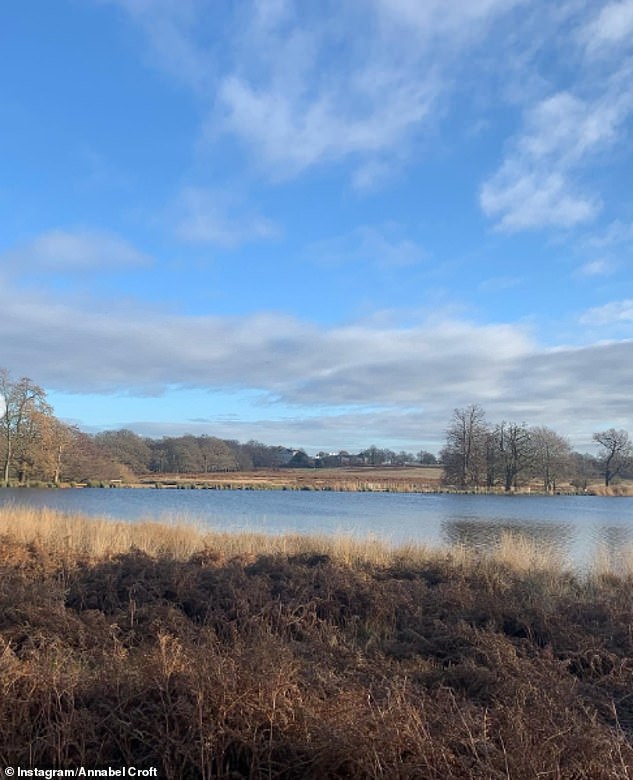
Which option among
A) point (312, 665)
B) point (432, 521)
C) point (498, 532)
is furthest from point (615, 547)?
point (312, 665)

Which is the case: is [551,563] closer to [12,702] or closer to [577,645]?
[577,645]

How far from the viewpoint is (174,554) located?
13.1 m

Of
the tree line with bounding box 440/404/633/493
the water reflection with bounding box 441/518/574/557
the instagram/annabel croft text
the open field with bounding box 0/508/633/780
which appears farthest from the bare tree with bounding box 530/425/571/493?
the instagram/annabel croft text

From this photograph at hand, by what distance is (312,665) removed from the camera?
543 cm

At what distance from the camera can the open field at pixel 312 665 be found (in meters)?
3.47

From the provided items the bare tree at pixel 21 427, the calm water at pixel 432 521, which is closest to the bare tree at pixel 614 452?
the calm water at pixel 432 521

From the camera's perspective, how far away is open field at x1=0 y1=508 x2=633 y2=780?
11.4ft

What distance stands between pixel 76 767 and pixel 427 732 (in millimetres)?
1941

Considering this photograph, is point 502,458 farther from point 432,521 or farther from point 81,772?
point 81,772

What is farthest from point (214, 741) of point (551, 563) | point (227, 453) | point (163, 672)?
point (227, 453)

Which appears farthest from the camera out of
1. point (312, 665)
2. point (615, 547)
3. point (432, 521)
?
point (432, 521)

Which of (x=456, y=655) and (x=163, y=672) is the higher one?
(x=163, y=672)

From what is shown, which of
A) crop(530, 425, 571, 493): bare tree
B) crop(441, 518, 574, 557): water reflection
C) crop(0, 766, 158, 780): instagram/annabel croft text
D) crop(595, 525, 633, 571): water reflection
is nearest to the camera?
crop(0, 766, 158, 780): instagram/annabel croft text

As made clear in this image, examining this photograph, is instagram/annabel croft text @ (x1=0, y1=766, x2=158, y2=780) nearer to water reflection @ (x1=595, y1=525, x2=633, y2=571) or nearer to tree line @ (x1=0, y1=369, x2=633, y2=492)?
water reflection @ (x1=595, y1=525, x2=633, y2=571)
